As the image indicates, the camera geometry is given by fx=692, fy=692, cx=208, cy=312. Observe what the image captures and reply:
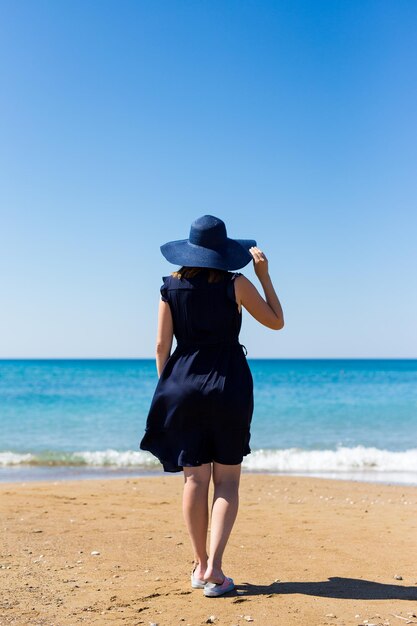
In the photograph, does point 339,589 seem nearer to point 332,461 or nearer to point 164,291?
point 164,291

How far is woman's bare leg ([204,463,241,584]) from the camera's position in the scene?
390 cm

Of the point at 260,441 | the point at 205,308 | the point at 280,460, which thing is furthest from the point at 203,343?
the point at 260,441

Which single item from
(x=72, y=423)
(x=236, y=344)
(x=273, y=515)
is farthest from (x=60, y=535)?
(x=72, y=423)

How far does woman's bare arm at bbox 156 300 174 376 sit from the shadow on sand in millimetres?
1415

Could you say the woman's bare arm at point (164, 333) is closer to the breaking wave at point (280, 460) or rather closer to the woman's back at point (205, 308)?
the woman's back at point (205, 308)

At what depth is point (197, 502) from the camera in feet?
13.0

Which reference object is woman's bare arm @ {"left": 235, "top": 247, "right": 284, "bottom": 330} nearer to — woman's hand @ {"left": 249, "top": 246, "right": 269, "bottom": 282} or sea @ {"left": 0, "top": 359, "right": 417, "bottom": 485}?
woman's hand @ {"left": 249, "top": 246, "right": 269, "bottom": 282}

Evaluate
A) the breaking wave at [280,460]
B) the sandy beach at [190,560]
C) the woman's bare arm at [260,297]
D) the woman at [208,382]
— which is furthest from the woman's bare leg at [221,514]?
the breaking wave at [280,460]

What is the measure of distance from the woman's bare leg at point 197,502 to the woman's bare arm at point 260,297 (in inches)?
35.7

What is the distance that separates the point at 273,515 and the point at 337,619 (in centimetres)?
343

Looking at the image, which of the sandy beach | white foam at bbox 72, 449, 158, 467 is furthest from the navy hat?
white foam at bbox 72, 449, 158, 467

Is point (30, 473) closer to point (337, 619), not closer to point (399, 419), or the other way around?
point (337, 619)

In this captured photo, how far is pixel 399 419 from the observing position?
77.0 feet

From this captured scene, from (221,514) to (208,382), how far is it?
0.75 meters
